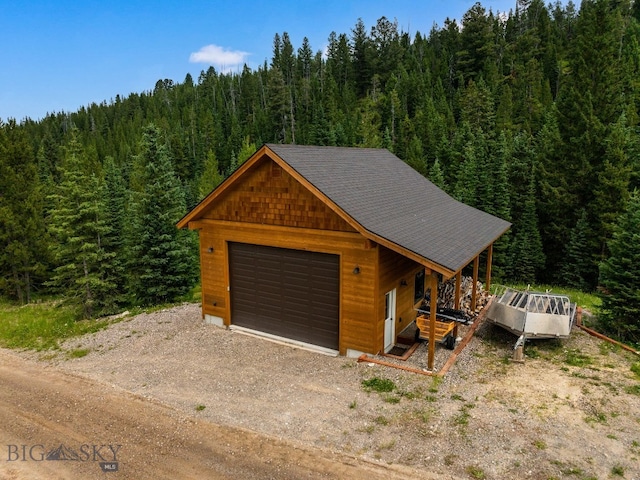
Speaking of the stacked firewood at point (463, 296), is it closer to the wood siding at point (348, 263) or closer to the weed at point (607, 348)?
the weed at point (607, 348)

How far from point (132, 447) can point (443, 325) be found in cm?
761

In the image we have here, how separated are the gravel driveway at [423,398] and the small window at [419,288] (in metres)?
2.19

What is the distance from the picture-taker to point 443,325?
1126 centimetres

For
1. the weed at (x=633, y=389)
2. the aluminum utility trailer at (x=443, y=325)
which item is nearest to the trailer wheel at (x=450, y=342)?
the aluminum utility trailer at (x=443, y=325)

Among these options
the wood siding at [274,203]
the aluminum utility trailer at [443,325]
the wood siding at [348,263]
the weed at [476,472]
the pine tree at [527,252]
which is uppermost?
the wood siding at [274,203]

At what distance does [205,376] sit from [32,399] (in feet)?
12.4

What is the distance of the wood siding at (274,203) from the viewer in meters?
11.1

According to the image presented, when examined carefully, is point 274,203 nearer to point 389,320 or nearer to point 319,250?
point 319,250

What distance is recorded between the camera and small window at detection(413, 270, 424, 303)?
45.4 feet

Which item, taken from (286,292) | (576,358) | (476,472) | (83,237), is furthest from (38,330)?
(576,358)

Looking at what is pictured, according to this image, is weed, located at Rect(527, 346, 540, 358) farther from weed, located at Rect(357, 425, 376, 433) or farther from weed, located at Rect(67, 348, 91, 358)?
weed, located at Rect(67, 348, 91, 358)

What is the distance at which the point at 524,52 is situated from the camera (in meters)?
72.2

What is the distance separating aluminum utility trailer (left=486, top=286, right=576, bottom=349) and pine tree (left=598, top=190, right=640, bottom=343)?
6.00 ft

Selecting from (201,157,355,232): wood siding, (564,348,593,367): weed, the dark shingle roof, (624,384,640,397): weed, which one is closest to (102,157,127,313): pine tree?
(201,157,355,232): wood siding
